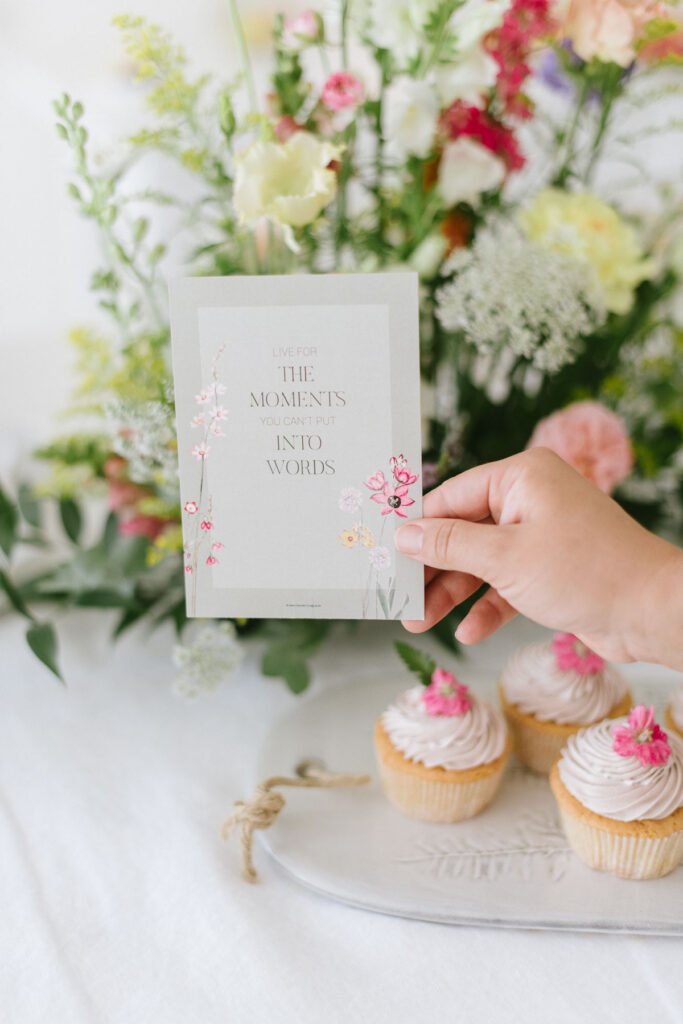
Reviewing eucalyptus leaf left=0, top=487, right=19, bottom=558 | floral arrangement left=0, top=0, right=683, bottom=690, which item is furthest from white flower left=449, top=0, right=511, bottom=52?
eucalyptus leaf left=0, top=487, right=19, bottom=558

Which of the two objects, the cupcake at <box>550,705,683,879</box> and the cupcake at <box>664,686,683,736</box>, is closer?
the cupcake at <box>550,705,683,879</box>

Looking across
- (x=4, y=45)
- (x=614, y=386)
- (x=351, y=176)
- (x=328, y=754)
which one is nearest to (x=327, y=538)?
(x=328, y=754)

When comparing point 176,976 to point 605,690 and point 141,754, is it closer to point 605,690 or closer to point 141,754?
point 141,754

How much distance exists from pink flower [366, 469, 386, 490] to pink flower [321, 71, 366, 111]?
463 mm

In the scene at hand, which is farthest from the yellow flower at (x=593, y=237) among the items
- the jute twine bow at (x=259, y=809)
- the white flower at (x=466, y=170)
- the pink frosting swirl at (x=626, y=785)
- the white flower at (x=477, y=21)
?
the jute twine bow at (x=259, y=809)

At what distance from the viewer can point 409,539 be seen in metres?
0.77

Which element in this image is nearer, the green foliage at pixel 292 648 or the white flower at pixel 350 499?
the white flower at pixel 350 499

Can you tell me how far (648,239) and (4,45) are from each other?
53.6 inches

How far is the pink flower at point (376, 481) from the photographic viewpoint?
777 mm

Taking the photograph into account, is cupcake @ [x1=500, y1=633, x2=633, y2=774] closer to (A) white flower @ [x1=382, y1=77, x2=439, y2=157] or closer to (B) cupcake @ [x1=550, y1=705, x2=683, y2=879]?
(B) cupcake @ [x1=550, y1=705, x2=683, y2=879]

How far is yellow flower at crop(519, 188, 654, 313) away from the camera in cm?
111

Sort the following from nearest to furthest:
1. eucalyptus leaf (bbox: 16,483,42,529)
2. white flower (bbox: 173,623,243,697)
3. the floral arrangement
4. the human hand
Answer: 1. the human hand
2. the floral arrangement
3. white flower (bbox: 173,623,243,697)
4. eucalyptus leaf (bbox: 16,483,42,529)

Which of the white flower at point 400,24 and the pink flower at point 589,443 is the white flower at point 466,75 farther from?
the pink flower at point 589,443

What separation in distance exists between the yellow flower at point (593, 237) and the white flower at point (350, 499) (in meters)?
0.51
